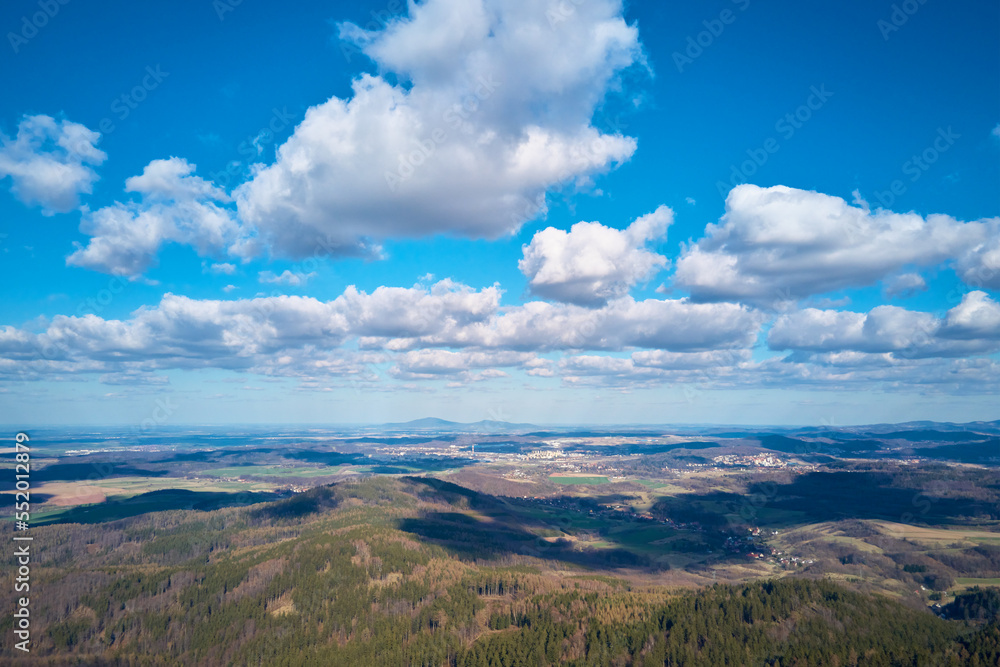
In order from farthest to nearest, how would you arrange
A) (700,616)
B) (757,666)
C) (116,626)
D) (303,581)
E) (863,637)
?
(303,581)
(116,626)
(700,616)
(863,637)
(757,666)

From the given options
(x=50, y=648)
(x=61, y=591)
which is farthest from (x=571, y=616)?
(x=61, y=591)

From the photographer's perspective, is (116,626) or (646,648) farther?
(116,626)

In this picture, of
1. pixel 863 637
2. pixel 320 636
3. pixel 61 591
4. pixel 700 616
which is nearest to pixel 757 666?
pixel 700 616

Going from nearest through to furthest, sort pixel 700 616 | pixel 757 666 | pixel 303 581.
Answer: pixel 757 666, pixel 700 616, pixel 303 581

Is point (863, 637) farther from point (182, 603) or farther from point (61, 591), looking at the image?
point (61, 591)

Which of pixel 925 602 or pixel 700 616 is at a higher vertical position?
pixel 700 616

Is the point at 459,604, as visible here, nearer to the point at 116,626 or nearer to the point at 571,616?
the point at 571,616

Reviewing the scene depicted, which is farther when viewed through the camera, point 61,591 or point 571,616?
point 61,591

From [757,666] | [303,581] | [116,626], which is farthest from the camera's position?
[303,581]

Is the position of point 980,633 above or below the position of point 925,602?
above
